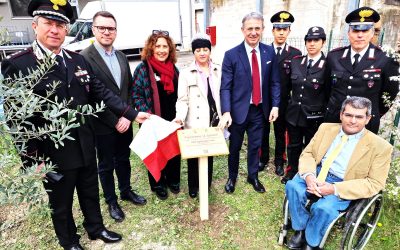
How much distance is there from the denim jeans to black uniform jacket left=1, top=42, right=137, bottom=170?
6.27 ft

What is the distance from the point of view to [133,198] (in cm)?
348

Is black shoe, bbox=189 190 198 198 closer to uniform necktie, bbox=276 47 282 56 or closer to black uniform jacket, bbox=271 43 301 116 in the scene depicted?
black uniform jacket, bbox=271 43 301 116

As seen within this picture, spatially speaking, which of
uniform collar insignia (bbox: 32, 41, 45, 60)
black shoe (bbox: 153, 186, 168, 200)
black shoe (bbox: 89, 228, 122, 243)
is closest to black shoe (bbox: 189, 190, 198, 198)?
black shoe (bbox: 153, 186, 168, 200)

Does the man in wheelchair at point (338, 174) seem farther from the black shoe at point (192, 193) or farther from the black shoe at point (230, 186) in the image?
the black shoe at point (192, 193)

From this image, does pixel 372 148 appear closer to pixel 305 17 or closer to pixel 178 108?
pixel 178 108

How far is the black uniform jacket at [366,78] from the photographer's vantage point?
2766 mm

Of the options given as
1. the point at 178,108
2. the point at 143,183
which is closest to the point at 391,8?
the point at 178,108

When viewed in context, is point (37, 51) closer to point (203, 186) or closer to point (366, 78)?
point (203, 186)

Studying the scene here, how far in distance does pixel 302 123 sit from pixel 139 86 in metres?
1.99

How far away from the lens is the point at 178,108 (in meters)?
3.11

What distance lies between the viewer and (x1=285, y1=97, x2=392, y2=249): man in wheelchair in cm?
242

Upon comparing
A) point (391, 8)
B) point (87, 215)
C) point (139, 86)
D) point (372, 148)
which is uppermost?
point (391, 8)

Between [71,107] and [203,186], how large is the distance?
5.12ft

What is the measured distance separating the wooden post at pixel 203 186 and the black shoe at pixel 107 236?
3.05 ft
